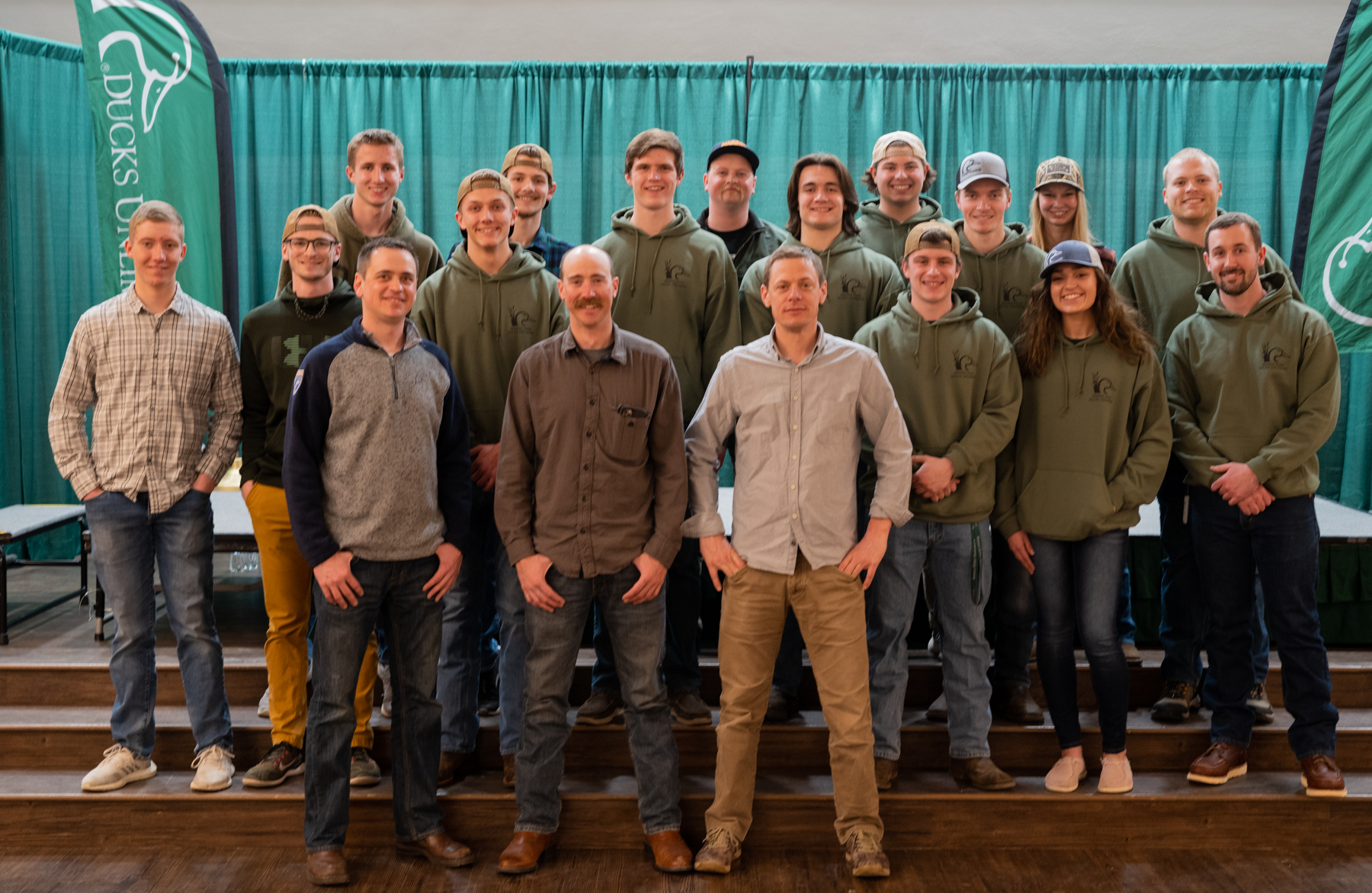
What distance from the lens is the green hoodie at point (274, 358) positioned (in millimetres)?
2986

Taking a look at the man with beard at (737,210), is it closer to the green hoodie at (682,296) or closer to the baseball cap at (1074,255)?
the green hoodie at (682,296)

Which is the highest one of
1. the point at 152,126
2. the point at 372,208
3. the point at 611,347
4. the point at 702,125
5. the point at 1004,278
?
the point at 702,125

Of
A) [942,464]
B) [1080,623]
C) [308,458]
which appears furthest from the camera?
[1080,623]

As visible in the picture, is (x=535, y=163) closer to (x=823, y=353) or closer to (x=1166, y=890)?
(x=823, y=353)

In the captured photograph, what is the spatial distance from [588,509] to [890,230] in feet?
5.06

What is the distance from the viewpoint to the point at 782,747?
3.24 meters

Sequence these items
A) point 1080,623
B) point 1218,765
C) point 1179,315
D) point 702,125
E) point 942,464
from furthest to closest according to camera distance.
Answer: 1. point 702,125
2. point 1179,315
3. point 1218,765
4. point 1080,623
5. point 942,464

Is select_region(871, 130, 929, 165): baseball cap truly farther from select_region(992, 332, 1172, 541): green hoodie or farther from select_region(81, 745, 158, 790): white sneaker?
select_region(81, 745, 158, 790): white sneaker

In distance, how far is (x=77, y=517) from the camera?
179 inches

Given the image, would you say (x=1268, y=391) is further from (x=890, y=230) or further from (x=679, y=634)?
(x=679, y=634)

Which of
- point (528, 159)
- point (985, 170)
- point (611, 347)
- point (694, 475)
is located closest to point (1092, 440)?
point (985, 170)

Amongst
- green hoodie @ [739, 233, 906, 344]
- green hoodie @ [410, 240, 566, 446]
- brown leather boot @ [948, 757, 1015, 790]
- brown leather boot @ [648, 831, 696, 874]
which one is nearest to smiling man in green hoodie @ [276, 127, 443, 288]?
green hoodie @ [410, 240, 566, 446]

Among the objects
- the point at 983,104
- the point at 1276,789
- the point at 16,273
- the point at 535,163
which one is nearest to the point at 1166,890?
the point at 1276,789

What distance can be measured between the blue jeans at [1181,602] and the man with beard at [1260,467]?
0.70 ft
